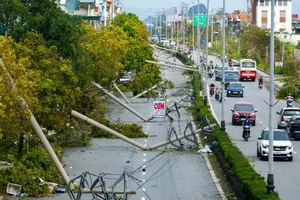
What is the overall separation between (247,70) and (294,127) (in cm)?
4817

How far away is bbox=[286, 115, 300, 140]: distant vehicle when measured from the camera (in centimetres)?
4541

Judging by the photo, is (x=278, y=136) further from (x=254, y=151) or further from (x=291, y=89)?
(x=291, y=89)

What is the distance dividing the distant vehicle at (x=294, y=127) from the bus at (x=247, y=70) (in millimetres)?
46214

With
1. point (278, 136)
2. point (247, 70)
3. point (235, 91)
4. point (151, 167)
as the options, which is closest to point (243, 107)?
point (278, 136)

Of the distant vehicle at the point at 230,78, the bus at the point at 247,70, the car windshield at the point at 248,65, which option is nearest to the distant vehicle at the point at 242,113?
the distant vehicle at the point at 230,78

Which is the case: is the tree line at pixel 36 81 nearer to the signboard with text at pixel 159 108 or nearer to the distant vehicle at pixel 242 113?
the signboard with text at pixel 159 108

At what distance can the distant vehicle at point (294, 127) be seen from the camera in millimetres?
45406

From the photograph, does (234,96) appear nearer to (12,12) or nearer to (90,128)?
(90,128)

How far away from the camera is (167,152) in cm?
4278

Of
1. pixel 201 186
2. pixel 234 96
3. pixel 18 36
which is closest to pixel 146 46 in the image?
pixel 234 96

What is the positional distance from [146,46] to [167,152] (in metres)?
40.7

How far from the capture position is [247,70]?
93.6m

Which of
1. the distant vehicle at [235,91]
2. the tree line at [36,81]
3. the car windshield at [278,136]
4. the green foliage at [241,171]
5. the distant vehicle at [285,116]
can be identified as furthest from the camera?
the distant vehicle at [235,91]

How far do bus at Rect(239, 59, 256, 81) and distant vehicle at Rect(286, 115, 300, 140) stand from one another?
4621 centimetres
